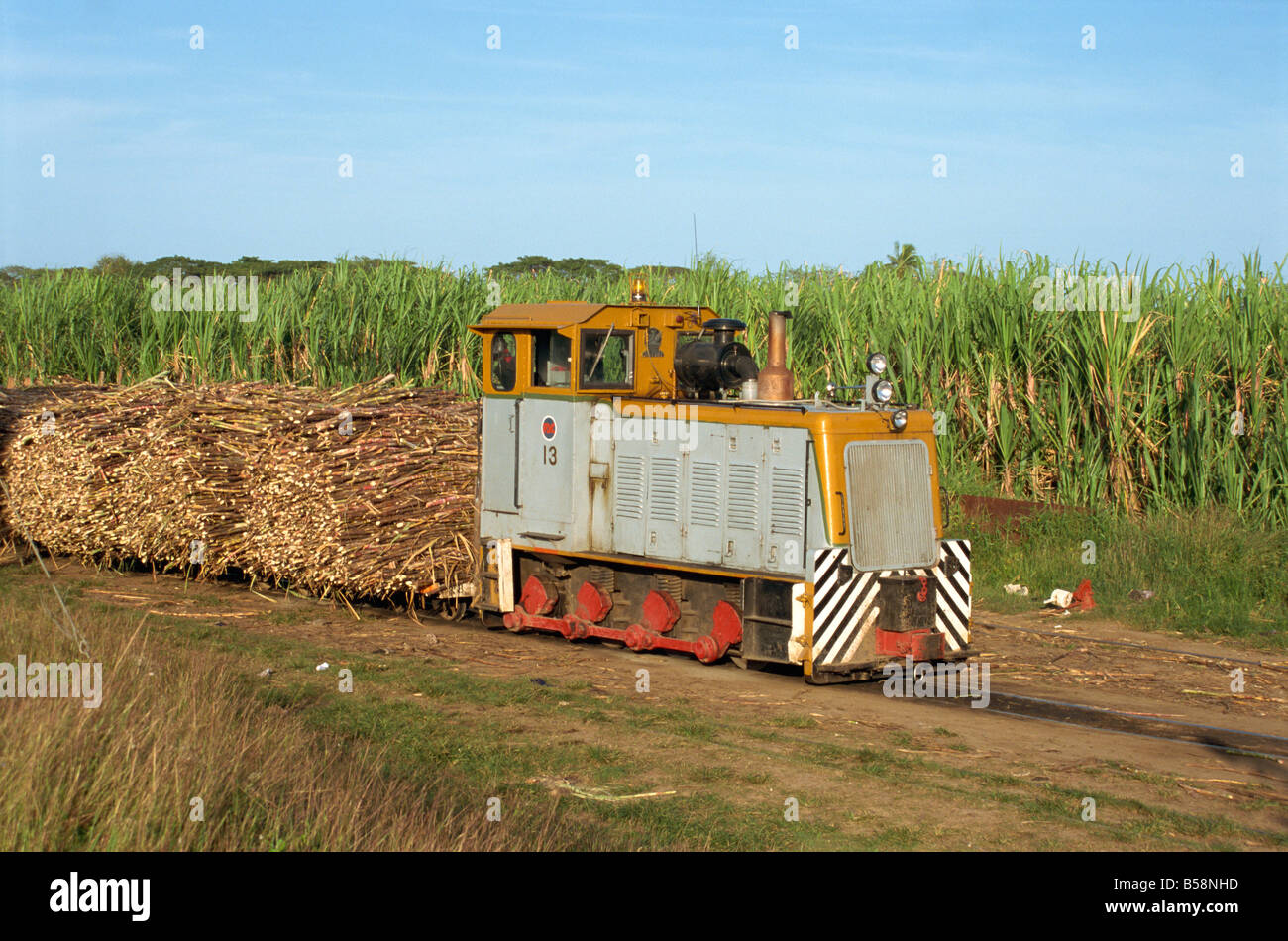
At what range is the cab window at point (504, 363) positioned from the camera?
12750 mm

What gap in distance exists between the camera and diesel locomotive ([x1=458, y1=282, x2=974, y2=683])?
10805 mm

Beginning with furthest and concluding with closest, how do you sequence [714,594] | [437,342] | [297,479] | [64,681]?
[437,342], [297,479], [714,594], [64,681]

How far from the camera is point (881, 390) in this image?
1109cm

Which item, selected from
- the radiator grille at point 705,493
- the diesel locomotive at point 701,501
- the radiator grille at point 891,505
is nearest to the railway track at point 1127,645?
the diesel locomotive at point 701,501

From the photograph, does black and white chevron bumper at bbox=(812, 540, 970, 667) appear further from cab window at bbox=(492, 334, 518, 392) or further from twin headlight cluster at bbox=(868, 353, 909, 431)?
cab window at bbox=(492, 334, 518, 392)

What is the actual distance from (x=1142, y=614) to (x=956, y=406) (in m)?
4.60

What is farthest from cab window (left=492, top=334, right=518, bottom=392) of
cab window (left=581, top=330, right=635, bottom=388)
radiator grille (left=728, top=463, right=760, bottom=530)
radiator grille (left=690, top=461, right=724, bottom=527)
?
radiator grille (left=728, top=463, right=760, bottom=530)

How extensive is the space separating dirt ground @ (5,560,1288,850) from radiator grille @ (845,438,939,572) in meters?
1.21

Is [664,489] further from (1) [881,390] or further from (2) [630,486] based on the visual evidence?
(1) [881,390]

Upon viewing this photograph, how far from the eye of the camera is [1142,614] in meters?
Answer: 13.7

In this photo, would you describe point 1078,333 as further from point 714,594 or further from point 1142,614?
point 714,594

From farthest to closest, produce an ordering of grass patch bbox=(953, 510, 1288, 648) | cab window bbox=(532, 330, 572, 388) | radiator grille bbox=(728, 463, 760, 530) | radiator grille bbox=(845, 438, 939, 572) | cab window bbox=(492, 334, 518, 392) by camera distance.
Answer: grass patch bbox=(953, 510, 1288, 648) < cab window bbox=(492, 334, 518, 392) < cab window bbox=(532, 330, 572, 388) < radiator grille bbox=(728, 463, 760, 530) < radiator grille bbox=(845, 438, 939, 572)

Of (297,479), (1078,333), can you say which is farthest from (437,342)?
(1078,333)

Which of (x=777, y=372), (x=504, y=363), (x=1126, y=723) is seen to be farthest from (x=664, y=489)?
(x=1126, y=723)
